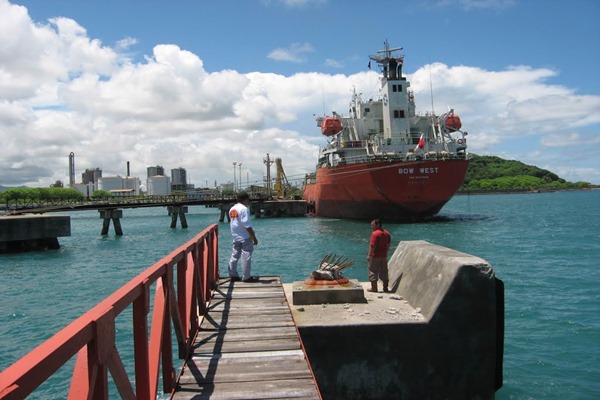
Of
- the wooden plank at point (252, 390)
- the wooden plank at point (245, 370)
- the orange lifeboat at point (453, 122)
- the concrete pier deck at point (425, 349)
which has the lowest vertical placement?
the concrete pier deck at point (425, 349)

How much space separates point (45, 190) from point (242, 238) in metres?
170

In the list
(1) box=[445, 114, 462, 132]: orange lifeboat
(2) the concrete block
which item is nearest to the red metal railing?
(2) the concrete block

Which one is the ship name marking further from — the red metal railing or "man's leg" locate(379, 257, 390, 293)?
the red metal railing

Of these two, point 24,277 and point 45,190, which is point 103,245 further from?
point 45,190

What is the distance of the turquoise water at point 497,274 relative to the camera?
8.68 meters

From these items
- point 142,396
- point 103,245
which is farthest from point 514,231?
point 142,396

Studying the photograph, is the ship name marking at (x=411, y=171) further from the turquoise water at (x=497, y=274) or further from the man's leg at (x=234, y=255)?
the man's leg at (x=234, y=255)

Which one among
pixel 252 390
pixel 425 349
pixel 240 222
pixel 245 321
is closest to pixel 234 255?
pixel 240 222

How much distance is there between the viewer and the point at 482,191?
184 m

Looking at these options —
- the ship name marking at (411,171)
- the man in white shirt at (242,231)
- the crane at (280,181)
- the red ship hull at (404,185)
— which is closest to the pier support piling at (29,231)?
the red ship hull at (404,185)

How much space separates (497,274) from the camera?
679 inches

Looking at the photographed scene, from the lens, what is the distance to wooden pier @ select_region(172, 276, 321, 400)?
4.24 metres

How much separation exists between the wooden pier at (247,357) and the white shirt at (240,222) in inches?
54.4

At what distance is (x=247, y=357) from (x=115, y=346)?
235 centimetres
